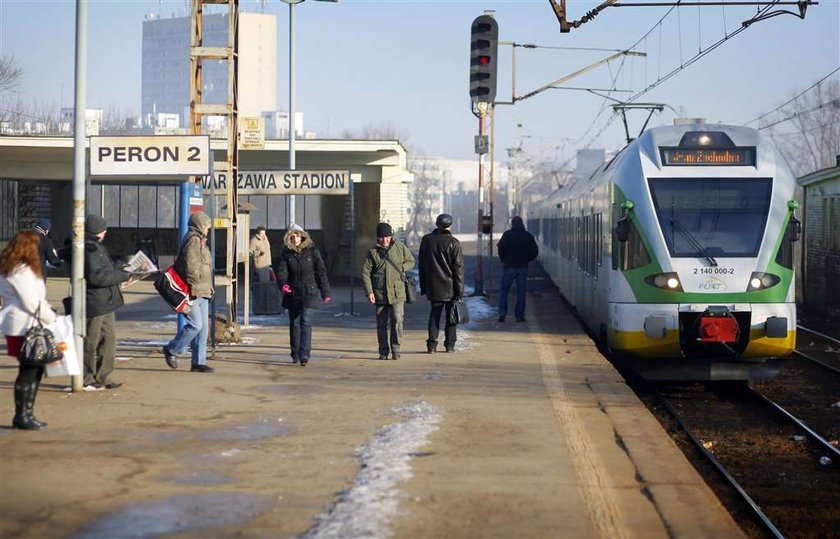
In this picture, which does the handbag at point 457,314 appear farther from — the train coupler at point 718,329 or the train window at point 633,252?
the train coupler at point 718,329

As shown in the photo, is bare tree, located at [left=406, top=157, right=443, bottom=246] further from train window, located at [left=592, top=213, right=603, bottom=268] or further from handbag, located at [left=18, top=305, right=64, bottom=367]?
handbag, located at [left=18, top=305, right=64, bottom=367]

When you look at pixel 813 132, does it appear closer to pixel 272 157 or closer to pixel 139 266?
pixel 272 157

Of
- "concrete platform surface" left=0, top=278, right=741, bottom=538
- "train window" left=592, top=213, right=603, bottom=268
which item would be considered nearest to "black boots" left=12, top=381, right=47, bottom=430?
"concrete platform surface" left=0, top=278, right=741, bottom=538

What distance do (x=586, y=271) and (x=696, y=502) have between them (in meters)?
12.1

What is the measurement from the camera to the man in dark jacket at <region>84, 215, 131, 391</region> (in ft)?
35.8

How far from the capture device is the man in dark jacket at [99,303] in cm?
1090

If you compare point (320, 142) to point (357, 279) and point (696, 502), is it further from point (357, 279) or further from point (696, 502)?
point (696, 502)

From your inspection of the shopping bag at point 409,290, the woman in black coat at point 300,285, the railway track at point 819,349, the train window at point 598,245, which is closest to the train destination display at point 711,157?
the train window at point 598,245

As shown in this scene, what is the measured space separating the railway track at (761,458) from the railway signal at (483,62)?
7.96 m

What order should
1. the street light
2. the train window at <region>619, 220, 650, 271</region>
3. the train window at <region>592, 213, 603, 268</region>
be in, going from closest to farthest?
1. the train window at <region>619, 220, 650, 271</region>
2. the train window at <region>592, 213, 603, 268</region>
3. the street light

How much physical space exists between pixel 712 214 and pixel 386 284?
3.88 metres

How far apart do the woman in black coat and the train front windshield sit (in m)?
4.00

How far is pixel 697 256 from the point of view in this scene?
13.6 m

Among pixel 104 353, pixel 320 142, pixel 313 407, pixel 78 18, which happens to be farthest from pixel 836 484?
pixel 320 142
